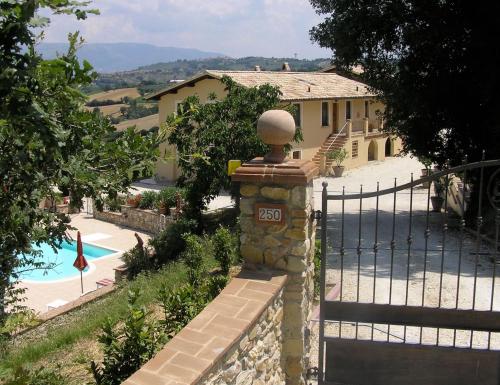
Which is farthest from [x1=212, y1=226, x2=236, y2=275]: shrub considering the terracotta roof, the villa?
the villa

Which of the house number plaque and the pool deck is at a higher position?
the house number plaque

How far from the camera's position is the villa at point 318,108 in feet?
90.6

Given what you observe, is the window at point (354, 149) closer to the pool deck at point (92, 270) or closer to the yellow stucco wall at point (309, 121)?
the yellow stucco wall at point (309, 121)

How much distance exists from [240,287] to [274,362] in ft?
2.65

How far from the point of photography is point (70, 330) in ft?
26.3

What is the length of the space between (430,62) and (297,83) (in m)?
17.0

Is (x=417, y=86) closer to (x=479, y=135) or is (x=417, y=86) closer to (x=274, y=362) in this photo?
(x=479, y=135)

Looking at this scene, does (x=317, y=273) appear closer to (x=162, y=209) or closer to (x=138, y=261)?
(x=138, y=261)

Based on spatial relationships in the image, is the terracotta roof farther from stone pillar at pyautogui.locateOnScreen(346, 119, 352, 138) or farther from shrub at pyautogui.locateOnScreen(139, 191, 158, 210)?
shrub at pyautogui.locateOnScreen(139, 191, 158, 210)

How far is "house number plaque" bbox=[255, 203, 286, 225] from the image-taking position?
14.9 feet

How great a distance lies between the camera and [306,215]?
4566mm

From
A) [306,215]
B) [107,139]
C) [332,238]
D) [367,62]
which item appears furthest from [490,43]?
[107,139]

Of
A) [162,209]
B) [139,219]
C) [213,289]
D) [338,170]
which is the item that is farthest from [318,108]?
[213,289]

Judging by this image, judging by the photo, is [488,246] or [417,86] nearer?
[488,246]
